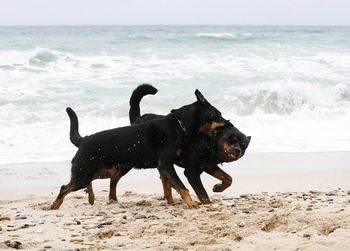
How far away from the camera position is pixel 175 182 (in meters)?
6.17

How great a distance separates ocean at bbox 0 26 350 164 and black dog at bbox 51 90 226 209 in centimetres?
336

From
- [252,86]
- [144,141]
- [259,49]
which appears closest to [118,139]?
[144,141]

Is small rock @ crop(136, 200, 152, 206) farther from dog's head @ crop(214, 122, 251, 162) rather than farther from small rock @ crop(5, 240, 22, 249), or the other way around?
small rock @ crop(5, 240, 22, 249)

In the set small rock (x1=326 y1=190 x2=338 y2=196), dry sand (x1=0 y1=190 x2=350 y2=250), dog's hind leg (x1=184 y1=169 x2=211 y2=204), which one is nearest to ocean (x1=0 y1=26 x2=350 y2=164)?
small rock (x1=326 y1=190 x2=338 y2=196)

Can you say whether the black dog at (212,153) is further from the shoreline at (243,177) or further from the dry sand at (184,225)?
the shoreline at (243,177)

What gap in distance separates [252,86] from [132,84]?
11.5 ft

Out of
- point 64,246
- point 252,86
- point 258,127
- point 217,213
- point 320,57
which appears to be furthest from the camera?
point 320,57

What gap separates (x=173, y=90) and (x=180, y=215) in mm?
11373

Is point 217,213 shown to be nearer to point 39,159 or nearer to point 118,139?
point 118,139

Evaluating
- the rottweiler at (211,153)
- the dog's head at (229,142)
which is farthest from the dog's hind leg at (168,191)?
the dog's head at (229,142)

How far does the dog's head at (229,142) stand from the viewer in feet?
20.6

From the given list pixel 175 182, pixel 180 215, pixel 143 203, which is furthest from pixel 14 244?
pixel 143 203

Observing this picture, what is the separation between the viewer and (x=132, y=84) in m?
18.2

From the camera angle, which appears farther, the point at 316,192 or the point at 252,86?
the point at 252,86
